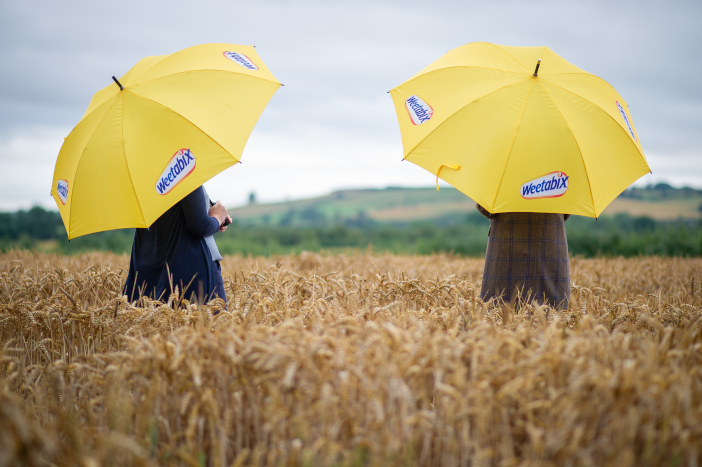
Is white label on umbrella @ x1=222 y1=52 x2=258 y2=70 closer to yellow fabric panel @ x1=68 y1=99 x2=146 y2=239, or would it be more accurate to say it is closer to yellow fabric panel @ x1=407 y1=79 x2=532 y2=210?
yellow fabric panel @ x1=68 y1=99 x2=146 y2=239

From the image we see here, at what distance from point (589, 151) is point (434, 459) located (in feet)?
8.79

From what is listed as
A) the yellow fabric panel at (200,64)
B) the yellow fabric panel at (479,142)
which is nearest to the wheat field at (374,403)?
the yellow fabric panel at (479,142)


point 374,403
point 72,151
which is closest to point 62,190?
point 72,151

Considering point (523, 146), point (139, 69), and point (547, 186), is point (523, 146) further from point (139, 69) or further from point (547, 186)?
point (139, 69)

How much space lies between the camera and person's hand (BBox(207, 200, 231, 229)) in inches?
138

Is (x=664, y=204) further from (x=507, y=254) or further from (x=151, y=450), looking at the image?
(x=151, y=450)

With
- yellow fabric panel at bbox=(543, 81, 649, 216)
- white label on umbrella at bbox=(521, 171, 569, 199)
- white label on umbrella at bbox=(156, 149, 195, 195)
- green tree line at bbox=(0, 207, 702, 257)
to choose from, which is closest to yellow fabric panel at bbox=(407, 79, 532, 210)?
white label on umbrella at bbox=(521, 171, 569, 199)

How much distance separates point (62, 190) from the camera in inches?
143

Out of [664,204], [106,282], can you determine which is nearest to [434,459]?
[106,282]

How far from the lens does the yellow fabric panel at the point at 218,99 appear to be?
3234mm

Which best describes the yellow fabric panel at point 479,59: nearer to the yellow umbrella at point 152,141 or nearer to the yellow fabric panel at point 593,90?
the yellow fabric panel at point 593,90

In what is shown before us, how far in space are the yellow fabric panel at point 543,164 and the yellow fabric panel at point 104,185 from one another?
107 inches

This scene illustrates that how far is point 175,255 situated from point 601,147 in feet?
11.2

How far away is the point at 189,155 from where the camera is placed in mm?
3164
